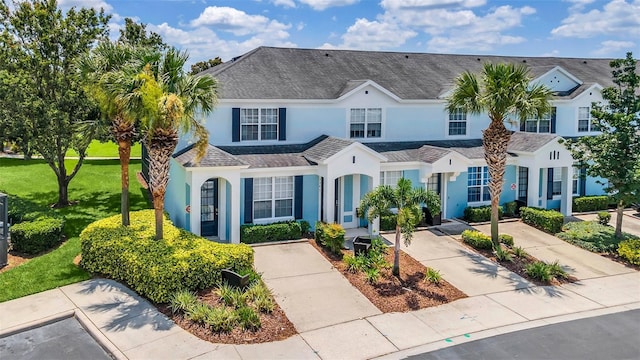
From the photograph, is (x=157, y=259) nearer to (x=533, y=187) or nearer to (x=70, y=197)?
(x=70, y=197)

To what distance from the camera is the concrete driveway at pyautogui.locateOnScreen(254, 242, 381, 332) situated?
1438 centimetres

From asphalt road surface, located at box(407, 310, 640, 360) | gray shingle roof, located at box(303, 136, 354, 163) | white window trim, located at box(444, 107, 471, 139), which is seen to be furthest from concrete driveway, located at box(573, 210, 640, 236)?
gray shingle roof, located at box(303, 136, 354, 163)

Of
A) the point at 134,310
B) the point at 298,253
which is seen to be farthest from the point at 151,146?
the point at 298,253

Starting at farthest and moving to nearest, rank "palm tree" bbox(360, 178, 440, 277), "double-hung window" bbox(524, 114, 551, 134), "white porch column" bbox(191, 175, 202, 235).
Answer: "double-hung window" bbox(524, 114, 551, 134)
"white porch column" bbox(191, 175, 202, 235)
"palm tree" bbox(360, 178, 440, 277)

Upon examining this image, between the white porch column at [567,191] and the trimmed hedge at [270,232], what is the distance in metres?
13.9

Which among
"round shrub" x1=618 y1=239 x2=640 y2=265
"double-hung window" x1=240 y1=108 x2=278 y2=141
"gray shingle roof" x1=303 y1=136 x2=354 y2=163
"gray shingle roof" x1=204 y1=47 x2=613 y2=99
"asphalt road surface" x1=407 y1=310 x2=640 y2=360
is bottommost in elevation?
"asphalt road surface" x1=407 y1=310 x2=640 y2=360

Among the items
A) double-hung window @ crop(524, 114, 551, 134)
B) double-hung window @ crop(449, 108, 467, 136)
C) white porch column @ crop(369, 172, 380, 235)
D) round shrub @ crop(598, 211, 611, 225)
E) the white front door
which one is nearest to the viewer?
white porch column @ crop(369, 172, 380, 235)

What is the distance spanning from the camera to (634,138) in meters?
20.9

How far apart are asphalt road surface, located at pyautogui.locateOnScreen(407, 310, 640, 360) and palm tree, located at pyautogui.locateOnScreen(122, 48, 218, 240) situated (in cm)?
929

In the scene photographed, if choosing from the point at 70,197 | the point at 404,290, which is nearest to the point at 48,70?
the point at 70,197

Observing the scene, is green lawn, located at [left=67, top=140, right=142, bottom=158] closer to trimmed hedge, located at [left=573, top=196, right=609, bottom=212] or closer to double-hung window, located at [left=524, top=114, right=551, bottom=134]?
double-hung window, located at [left=524, top=114, right=551, bottom=134]

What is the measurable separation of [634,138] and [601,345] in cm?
1130

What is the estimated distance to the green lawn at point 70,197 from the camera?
1602 centimetres

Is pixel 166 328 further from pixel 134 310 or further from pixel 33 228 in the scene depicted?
pixel 33 228
